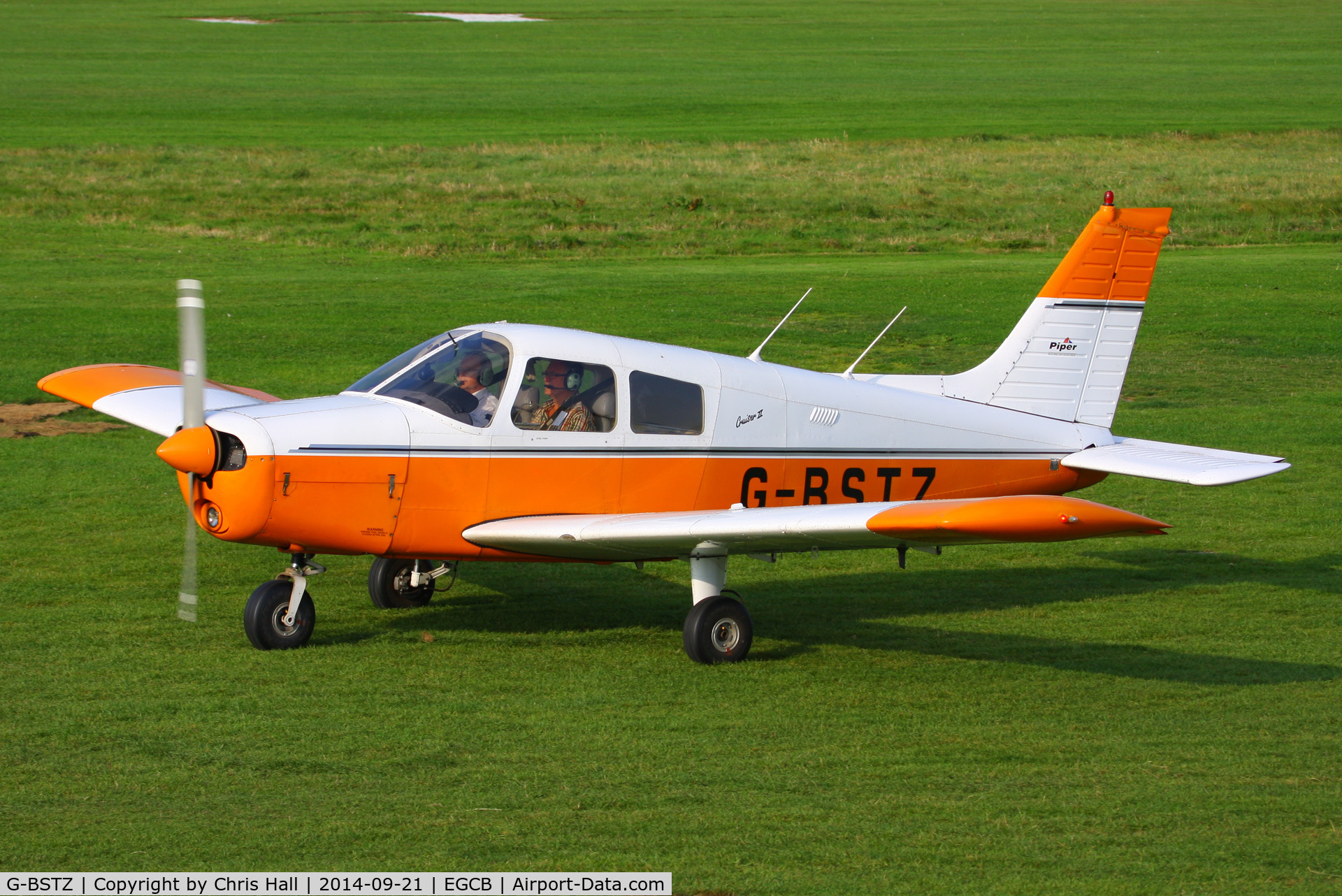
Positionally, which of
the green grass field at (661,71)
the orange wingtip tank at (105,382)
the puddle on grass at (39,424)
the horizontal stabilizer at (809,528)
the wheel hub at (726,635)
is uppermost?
the green grass field at (661,71)

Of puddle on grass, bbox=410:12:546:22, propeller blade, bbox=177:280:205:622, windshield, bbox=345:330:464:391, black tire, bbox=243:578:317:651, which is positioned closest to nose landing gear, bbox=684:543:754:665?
windshield, bbox=345:330:464:391

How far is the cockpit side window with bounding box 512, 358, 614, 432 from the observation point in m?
8.71

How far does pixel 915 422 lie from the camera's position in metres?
9.78

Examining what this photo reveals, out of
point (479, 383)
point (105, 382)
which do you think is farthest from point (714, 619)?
point (105, 382)

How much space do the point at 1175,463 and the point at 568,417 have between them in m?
4.16

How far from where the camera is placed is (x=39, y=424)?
15000 millimetres

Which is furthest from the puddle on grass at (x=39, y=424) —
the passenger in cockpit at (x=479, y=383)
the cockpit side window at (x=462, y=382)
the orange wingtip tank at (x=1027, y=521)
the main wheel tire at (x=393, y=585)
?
the orange wingtip tank at (x=1027, y=521)

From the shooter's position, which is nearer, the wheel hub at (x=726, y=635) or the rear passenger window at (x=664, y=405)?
the wheel hub at (x=726, y=635)

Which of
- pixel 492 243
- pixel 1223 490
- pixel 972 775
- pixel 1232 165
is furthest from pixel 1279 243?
pixel 972 775

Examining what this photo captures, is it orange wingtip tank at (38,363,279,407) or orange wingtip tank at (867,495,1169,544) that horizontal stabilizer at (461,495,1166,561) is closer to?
orange wingtip tank at (867,495,1169,544)

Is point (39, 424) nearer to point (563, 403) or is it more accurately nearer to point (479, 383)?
point (479, 383)

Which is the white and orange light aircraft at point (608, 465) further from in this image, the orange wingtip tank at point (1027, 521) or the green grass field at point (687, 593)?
the green grass field at point (687, 593)

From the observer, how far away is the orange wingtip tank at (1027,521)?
269 inches

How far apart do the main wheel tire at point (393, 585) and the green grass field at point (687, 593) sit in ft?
0.56
